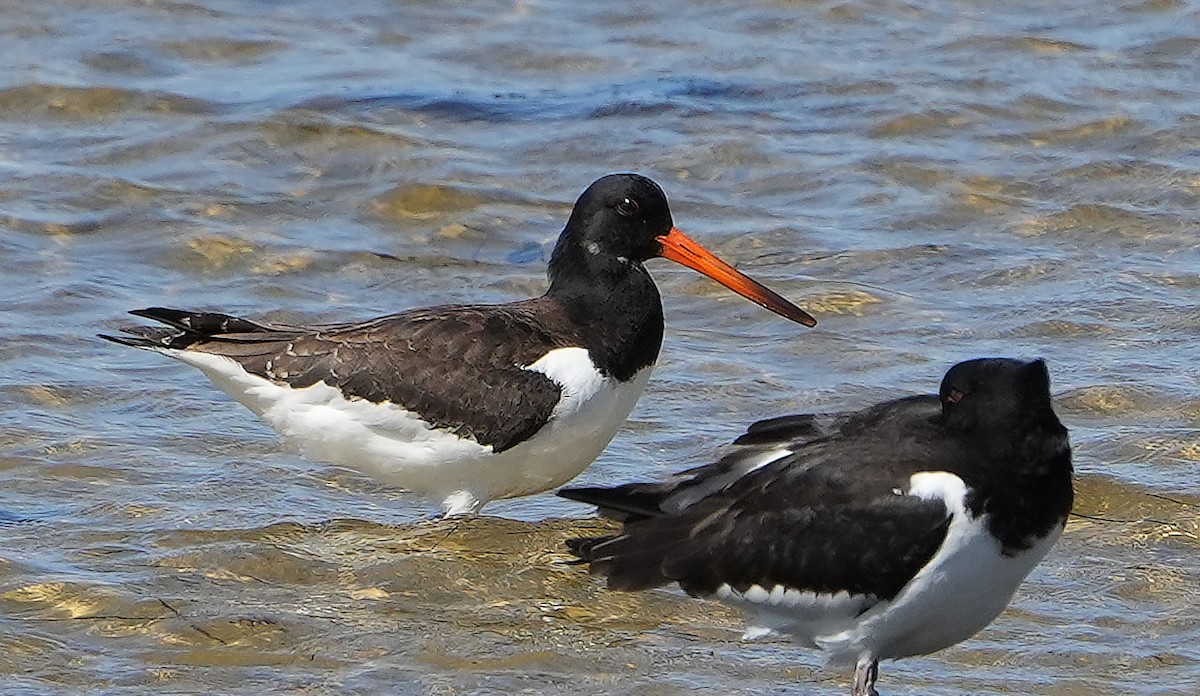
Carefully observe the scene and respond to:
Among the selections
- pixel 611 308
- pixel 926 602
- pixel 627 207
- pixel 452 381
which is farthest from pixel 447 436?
pixel 926 602

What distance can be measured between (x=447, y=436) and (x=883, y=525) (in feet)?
6.57

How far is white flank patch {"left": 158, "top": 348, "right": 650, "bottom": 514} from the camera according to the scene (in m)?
6.82

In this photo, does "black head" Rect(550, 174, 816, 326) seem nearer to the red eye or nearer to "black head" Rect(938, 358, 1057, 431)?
the red eye

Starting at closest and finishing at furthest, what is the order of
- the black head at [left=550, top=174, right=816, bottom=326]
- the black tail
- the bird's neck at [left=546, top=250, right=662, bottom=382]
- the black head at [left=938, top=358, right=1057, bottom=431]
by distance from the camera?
the black head at [left=938, top=358, right=1057, bottom=431], the bird's neck at [left=546, top=250, right=662, bottom=382], the black tail, the black head at [left=550, top=174, right=816, bottom=326]

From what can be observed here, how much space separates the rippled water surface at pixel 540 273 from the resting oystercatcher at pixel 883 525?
0.39m

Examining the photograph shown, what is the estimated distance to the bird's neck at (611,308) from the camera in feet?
A: 22.9

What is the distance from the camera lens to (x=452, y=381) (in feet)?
22.5

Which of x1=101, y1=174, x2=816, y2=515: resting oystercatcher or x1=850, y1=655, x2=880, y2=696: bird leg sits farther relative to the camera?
x1=101, y1=174, x2=816, y2=515: resting oystercatcher

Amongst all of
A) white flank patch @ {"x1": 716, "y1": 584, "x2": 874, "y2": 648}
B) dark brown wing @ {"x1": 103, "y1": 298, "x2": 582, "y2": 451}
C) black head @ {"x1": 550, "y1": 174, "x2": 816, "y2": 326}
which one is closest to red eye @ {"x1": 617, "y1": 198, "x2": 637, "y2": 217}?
black head @ {"x1": 550, "y1": 174, "x2": 816, "y2": 326}

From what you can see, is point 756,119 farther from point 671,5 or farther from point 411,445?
point 411,445

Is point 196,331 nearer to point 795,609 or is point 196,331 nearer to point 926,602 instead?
point 795,609

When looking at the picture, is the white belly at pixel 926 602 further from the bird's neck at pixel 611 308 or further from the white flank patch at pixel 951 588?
the bird's neck at pixel 611 308

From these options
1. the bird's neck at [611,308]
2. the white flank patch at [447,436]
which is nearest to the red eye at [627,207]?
the bird's neck at [611,308]

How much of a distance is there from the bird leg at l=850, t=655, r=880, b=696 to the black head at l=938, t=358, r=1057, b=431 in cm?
68
